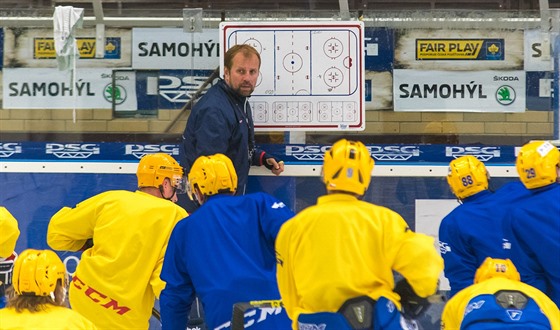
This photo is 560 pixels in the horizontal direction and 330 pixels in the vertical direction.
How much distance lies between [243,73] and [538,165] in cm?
216

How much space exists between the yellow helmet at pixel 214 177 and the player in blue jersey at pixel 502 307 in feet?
4.71

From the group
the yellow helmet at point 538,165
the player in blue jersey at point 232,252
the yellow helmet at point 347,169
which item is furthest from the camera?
the yellow helmet at point 538,165

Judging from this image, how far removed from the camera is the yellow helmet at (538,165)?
6758mm

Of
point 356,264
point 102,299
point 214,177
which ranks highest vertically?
point 214,177

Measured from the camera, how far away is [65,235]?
727 centimetres

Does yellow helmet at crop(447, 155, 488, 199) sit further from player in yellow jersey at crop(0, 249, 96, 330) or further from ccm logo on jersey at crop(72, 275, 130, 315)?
player in yellow jersey at crop(0, 249, 96, 330)

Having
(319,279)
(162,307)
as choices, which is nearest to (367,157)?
(319,279)

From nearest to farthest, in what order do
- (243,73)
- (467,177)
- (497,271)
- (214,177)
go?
(497,271) < (214,177) < (467,177) < (243,73)

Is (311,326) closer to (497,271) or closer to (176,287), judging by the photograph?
(497,271)

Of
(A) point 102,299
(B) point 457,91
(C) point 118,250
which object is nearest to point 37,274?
(C) point 118,250

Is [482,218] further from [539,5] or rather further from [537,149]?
[539,5]

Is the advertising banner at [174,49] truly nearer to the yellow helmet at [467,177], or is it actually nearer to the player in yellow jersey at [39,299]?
the yellow helmet at [467,177]

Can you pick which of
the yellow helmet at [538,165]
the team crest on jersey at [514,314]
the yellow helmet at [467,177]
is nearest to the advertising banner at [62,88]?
the yellow helmet at [467,177]

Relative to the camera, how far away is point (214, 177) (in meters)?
6.38
